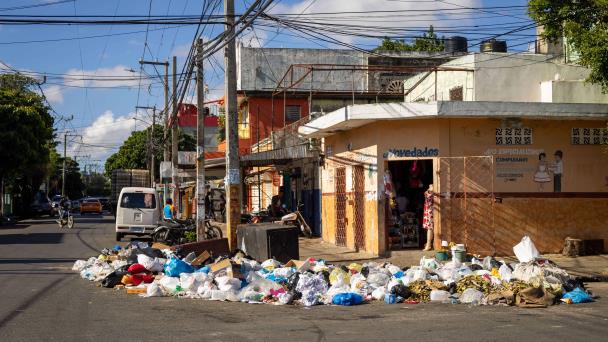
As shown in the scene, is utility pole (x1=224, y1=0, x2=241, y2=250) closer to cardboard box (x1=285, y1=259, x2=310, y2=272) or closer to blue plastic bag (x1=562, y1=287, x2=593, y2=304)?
cardboard box (x1=285, y1=259, x2=310, y2=272)

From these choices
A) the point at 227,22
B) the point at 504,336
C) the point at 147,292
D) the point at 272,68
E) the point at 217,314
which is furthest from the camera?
the point at 272,68

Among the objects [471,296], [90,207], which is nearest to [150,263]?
[471,296]

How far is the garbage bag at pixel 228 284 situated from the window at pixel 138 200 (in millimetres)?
13904

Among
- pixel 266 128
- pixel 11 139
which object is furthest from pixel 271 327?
pixel 11 139

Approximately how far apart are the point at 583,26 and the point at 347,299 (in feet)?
29.7

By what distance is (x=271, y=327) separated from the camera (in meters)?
9.10

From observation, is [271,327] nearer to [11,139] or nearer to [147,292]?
[147,292]

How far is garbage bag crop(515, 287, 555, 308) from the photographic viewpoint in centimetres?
1112

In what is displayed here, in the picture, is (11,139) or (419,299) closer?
(419,299)

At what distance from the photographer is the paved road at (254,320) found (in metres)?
8.41

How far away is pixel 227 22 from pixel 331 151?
683 cm

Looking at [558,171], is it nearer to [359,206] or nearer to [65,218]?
[359,206]

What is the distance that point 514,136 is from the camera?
58.1 ft

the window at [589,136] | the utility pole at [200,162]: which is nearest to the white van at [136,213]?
the utility pole at [200,162]
